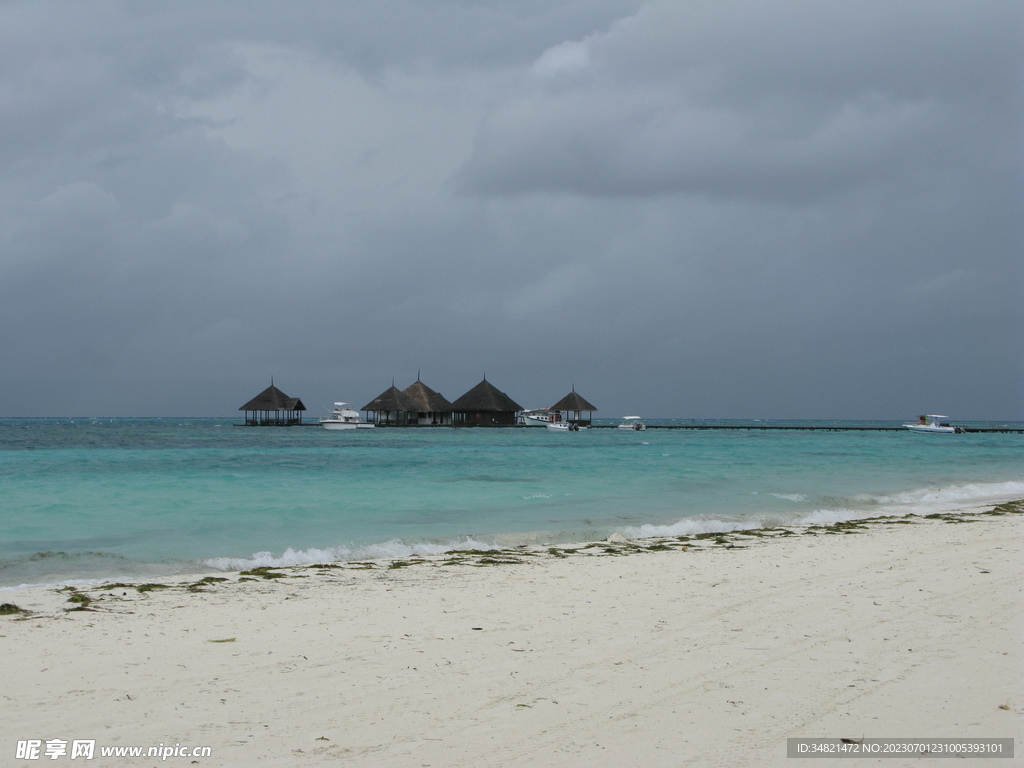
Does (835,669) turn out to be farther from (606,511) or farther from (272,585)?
(606,511)

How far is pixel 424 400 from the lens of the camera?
6625cm

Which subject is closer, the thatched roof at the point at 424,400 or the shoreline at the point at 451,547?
the shoreline at the point at 451,547

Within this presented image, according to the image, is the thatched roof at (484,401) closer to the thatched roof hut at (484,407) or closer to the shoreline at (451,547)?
the thatched roof hut at (484,407)

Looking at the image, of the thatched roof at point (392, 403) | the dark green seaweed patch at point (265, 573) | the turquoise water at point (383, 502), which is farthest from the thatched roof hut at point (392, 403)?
the dark green seaweed patch at point (265, 573)

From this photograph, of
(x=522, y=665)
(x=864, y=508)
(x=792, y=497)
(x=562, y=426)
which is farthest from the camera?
(x=562, y=426)

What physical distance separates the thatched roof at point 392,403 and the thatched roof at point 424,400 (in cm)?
30

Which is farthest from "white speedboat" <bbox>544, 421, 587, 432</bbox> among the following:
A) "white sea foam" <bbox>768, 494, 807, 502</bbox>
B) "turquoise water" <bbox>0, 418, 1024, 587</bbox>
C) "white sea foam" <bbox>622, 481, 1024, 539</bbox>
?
"white sea foam" <bbox>768, 494, 807, 502</bbox>

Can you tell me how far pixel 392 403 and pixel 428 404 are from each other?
10.3ft

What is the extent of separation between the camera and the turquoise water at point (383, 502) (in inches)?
360

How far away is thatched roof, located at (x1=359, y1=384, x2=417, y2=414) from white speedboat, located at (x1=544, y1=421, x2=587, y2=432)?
39.4 feet

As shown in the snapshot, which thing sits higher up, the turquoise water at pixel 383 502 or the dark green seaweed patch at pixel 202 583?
the dark green seaweed patch at pixel 202 583

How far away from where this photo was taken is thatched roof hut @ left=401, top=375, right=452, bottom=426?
6588 centimetres

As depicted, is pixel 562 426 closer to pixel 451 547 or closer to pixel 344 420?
pixel 344 420

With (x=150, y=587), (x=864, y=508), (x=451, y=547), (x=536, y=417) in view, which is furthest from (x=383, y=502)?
(x=536, y=417)
